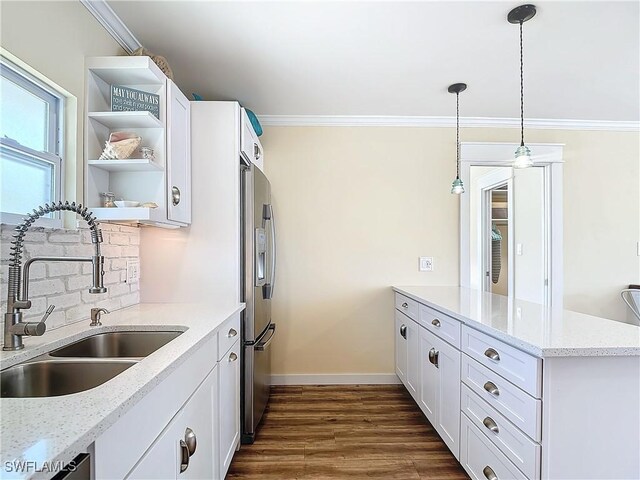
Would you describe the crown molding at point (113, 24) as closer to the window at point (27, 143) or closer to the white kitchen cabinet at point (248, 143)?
the window at point (27, 143)

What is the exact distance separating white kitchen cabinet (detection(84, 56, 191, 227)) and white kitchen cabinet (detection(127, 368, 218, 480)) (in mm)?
832

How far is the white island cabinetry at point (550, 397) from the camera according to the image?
117 centimetres

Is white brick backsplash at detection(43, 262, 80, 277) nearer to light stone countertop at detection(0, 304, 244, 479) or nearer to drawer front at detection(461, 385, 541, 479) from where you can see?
light stone countertop at detection(0, 304, 244, 479)

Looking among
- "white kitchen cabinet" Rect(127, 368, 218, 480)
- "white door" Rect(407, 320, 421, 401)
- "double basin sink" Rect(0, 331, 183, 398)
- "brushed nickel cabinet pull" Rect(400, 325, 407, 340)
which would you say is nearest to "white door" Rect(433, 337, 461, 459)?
"white door" Rect(407, 320, 421, 401)

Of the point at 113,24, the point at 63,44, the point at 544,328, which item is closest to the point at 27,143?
the point at 63,44

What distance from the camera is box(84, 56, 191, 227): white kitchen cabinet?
161cm

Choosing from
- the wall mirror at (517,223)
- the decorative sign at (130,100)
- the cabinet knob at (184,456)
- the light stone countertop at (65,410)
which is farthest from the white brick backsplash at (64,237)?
the wall mirror at (517,223)

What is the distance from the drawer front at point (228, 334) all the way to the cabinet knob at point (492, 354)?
3.82ft

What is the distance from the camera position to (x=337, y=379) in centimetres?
304

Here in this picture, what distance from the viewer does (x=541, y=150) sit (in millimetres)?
3113

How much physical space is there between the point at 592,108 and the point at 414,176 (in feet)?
4.86

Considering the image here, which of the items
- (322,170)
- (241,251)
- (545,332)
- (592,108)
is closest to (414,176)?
(322,170)

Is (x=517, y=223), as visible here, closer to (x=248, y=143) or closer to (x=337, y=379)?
(x=337, y=379)

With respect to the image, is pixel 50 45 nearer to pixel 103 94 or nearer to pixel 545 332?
pixel 103 94
